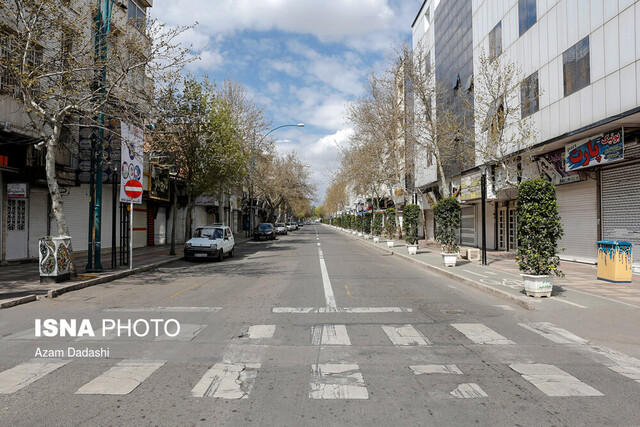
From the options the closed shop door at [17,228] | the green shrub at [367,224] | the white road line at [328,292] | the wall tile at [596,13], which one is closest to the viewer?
the white road line at [328,292]

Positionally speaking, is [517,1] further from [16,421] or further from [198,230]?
[16,421]

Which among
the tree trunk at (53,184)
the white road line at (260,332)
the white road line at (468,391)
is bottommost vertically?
the white road line at (260,332)

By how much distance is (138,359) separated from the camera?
525 cm

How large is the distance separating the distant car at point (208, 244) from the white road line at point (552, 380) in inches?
617

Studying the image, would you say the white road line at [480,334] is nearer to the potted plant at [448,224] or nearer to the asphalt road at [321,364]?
the asphalt road at [321,364]

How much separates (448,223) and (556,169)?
16.5 feet

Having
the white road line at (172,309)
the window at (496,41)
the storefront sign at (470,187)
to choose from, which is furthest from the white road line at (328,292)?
the window at (496,41)

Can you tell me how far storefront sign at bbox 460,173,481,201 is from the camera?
24.6 metres

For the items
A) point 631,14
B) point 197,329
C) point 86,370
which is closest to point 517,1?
point 631,14

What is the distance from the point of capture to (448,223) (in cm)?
1773

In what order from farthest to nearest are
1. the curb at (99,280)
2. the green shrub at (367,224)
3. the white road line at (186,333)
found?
the green shrub at (367,224)
the curb at (99,280)
the white road line at (186,333)

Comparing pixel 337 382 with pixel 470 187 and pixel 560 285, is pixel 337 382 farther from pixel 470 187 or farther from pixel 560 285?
pixel 470 187

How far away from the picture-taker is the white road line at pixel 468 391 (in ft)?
13.5

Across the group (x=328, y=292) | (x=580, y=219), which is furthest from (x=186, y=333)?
(x=580, y=219)
